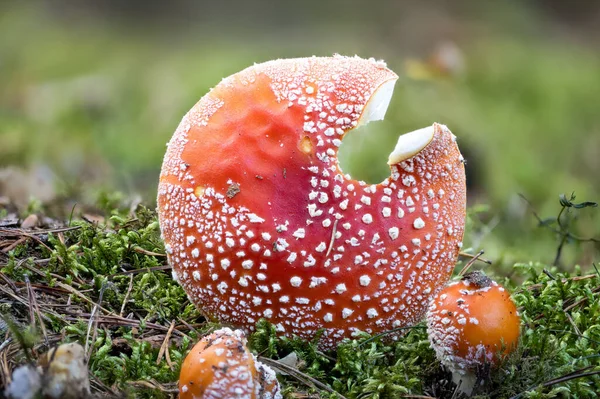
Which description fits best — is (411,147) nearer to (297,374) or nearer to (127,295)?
(297,374)

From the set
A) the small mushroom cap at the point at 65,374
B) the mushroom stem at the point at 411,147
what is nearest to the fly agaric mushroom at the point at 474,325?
the mushroom stem at the point at 411,147

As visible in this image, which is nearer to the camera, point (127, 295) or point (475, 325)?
point (475, 325)

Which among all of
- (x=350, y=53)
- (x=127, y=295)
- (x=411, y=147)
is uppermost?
(x=350, y=53)

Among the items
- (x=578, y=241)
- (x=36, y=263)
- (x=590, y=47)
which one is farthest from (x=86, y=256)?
(x=590, y=47)

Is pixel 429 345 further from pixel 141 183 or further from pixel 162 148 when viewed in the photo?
pixel 162 148

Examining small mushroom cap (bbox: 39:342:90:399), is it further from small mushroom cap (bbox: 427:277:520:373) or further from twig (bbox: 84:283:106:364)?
small mushroom cap (bbox: 427:277:520:373)

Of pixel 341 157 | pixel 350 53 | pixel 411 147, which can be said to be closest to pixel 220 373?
pixel 411 147

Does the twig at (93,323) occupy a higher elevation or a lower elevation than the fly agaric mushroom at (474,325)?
lower

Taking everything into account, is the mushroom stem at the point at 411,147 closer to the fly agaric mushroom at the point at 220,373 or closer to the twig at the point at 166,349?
the fly agaric mushroom at the point at 220,373
